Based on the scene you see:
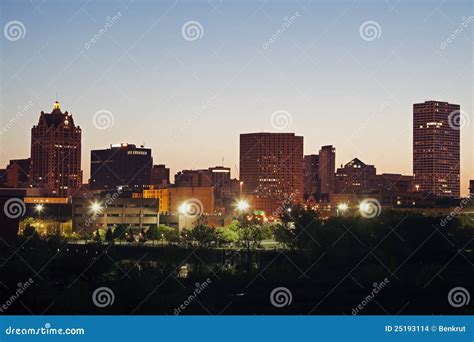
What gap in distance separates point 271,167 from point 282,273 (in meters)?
46.7

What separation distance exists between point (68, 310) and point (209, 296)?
321cm

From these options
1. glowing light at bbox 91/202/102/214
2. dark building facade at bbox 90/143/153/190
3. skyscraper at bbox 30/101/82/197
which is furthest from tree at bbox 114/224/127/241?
dark building facade at bbox 90/143/153/190

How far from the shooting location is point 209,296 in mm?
11867

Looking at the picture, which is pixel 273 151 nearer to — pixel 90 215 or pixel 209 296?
pixel 90 215

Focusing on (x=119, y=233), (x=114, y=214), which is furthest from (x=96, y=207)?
(x=119, y=233)

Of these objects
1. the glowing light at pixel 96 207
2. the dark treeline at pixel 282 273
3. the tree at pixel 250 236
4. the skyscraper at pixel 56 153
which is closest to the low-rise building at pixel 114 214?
the glowing light at pixel 96 207

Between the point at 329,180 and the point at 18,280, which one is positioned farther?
the point at 329,180

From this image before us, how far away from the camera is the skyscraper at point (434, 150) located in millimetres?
52531

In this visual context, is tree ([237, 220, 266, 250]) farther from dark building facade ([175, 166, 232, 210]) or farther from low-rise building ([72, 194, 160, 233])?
dark building facade ([175, 166, 232, 210])

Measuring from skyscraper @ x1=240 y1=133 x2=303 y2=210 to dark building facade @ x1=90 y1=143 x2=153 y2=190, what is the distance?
9.59m

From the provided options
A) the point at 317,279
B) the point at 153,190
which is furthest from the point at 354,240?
the point at 153,190

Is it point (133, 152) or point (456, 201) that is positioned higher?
point (133, 152)

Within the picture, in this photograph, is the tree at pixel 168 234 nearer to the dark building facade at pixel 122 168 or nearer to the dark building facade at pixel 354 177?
the dark building facade at pixel 354 177

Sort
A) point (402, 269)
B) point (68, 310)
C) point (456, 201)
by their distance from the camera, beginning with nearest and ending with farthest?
point (68, 310) < point (402, 269) < point (456, 201)
